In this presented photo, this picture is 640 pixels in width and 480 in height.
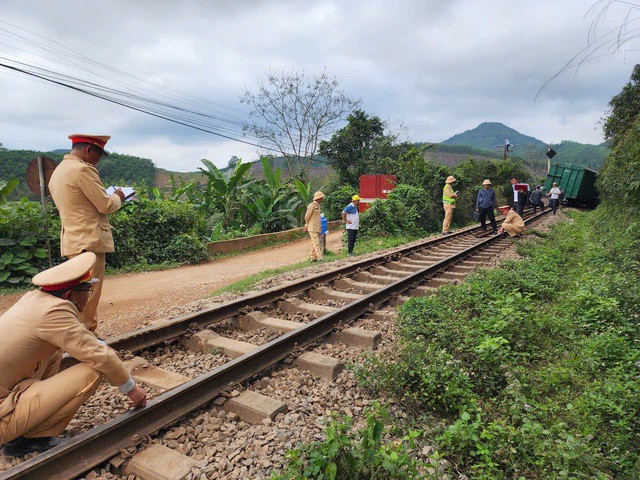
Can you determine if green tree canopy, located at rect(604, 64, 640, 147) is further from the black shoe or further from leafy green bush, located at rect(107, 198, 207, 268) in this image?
the black shoe

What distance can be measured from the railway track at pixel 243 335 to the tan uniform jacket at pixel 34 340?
0.46 meters

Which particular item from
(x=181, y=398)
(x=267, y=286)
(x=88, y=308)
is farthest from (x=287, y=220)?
(x=181, y=398)

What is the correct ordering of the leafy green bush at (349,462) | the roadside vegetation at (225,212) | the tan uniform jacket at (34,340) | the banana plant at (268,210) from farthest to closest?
the banana plant at (268,210)
the roadside vegetation at (225,212)
the tan uniform jacket at (34,340)
the leafy green bush at (349,462)

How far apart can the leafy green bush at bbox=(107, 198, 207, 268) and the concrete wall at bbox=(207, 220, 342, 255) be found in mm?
1051

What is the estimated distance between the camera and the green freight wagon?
24.6 metres

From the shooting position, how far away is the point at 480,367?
3.46 m

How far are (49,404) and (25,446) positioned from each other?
0.35 meters

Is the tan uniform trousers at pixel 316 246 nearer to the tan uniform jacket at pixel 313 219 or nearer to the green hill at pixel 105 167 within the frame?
the tan uniform jacket at pixel 313 219

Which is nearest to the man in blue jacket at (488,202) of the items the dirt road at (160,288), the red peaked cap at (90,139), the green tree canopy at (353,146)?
the dirt road at (160,288)

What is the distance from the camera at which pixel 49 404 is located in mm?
2428

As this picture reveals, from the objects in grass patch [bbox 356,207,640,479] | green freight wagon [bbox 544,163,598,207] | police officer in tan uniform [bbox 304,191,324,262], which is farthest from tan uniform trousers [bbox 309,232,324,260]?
green freight wagon [bbox 544,163,598,207]

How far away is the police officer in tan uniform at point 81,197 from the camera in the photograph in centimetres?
Result: 388

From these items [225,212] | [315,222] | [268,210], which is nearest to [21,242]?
[315,222]

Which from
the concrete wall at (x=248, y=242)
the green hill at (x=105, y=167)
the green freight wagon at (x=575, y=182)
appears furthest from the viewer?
the green hill at (x=105, y=167)
